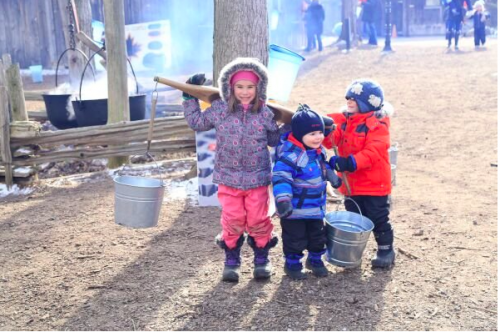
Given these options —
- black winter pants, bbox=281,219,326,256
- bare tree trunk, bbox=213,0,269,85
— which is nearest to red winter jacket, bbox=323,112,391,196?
black winter pants, bbox=281,219,326,256

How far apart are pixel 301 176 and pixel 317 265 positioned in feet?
2.20

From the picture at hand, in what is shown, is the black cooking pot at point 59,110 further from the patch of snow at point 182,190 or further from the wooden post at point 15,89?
the patch of snow at point 182,190

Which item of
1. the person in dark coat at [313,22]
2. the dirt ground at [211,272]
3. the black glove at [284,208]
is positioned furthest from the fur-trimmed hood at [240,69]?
the person in dark coat at [313,22]

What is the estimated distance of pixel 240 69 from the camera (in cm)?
380

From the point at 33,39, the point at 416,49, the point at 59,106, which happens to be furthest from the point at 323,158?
the point at 33,39

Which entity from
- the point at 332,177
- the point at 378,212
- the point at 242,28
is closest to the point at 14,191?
the point at 242,28

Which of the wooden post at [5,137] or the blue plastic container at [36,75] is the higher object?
the blue plastic container at [36,75]

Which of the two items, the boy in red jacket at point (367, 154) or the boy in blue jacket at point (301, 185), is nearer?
the boy in blue jacket at point (301, 185)

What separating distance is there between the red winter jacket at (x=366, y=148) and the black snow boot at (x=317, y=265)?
51 cm

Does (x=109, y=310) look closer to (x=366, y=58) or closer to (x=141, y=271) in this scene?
(x=141, y=271)

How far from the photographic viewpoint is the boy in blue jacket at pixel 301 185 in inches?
148

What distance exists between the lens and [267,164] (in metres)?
3.92

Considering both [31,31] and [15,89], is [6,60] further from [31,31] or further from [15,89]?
[31,31]

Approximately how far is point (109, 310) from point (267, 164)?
4.37 feet
